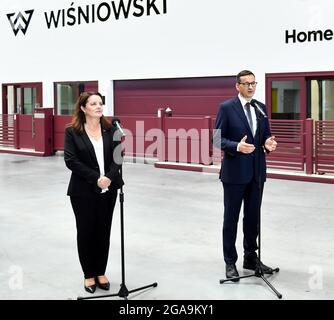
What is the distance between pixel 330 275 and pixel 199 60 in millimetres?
9473

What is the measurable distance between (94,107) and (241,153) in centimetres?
123

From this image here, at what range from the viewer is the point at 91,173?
3854 millimetres

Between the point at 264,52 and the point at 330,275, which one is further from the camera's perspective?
the point at 264,52

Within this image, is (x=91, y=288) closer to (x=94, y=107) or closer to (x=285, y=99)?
(x=94, y=107)

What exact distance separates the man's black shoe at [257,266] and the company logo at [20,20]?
568 inches

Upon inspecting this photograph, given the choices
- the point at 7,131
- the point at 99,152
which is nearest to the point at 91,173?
the point at 99,152

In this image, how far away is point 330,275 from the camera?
442 centimetres

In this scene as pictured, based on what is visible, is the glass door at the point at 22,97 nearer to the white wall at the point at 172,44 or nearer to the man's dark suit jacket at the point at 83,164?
the white wall at the point at 172,44

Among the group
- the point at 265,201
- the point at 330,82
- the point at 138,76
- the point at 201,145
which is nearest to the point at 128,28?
the point at 138,76

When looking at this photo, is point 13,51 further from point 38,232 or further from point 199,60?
point 38,232

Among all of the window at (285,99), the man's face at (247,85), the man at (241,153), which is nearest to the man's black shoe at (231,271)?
the man at (241,153)

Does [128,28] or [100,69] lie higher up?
[128,28]

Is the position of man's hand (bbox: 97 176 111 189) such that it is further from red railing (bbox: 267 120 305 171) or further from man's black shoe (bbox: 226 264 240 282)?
red railing (bbox: 267 120 305 171)

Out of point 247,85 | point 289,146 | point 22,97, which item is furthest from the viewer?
point 22,97
